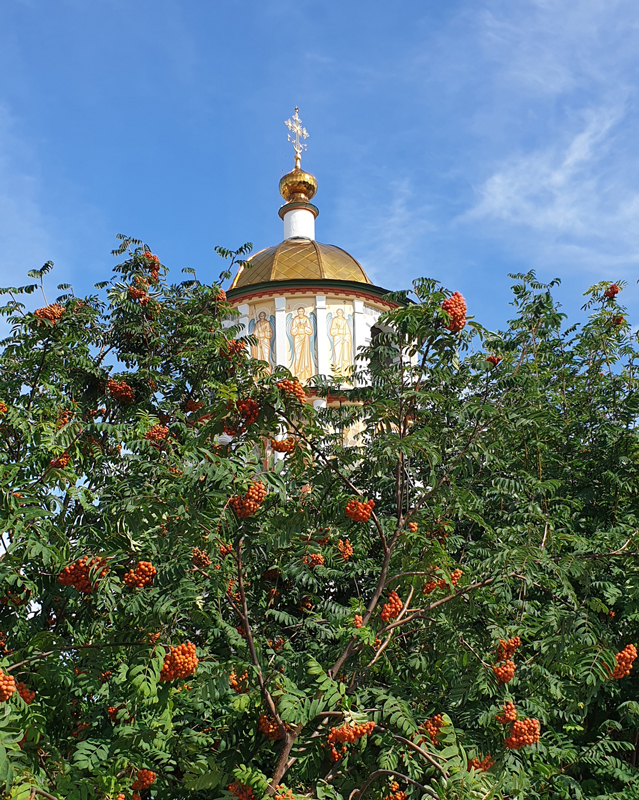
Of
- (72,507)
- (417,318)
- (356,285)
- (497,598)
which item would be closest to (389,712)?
(497,598)

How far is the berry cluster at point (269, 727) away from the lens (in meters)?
5.05

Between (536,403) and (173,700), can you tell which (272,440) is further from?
(536,403)

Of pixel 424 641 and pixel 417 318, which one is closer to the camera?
pixel 417 318

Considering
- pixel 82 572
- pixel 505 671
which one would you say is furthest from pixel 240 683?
pixel 505 671

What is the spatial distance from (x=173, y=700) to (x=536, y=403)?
4.81 metres

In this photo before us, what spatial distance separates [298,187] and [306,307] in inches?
236

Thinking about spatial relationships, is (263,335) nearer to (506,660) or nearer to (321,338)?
(321,338)

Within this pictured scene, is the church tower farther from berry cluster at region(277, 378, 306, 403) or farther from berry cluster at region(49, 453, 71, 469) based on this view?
berry cluster at region(277, 378, 306, 403)

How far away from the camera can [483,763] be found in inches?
223

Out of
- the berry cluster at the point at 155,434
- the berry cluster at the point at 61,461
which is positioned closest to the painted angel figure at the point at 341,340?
the berry cluster at the point at 155,434

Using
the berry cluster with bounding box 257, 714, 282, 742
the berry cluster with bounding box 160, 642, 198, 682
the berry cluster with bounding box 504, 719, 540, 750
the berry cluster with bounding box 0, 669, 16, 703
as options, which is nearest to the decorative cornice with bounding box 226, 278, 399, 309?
the berry cluster with bounding box 504, 719, 540, 750

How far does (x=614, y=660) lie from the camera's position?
5121mm

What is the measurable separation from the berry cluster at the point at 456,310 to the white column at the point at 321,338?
1109cm

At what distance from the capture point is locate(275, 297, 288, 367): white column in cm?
1689
